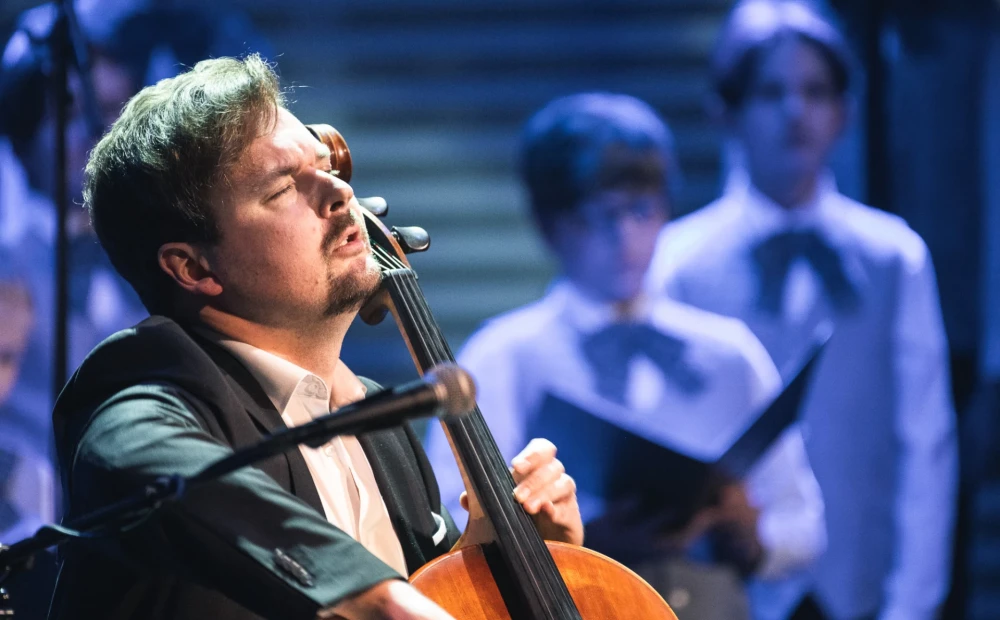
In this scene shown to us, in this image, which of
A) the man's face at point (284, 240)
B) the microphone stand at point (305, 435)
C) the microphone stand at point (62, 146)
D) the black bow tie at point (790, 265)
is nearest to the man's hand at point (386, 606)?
the microphone stand at point (305, 435)

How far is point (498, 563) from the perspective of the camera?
1626 millimetres

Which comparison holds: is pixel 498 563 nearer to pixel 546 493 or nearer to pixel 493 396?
pixel 546 493

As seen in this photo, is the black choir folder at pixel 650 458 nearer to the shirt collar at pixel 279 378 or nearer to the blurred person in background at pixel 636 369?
the blurred person in background at pixel 636 369

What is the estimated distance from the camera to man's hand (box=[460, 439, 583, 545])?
1763 millimetres

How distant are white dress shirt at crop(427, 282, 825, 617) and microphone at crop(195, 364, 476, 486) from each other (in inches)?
109

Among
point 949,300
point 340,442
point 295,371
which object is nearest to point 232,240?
point 295,371

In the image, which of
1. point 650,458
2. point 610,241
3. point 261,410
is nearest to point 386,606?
point 261,410

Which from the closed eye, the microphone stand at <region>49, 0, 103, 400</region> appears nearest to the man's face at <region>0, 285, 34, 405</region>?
the microphone stand at <region>49, 0, 103, 400</region>

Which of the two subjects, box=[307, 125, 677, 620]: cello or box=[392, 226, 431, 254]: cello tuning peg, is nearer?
box=[307, 125, 677, 620]: cello

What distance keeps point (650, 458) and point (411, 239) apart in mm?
2264

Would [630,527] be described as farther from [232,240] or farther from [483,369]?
[232,240]

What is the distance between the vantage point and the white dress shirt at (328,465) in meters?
1.72

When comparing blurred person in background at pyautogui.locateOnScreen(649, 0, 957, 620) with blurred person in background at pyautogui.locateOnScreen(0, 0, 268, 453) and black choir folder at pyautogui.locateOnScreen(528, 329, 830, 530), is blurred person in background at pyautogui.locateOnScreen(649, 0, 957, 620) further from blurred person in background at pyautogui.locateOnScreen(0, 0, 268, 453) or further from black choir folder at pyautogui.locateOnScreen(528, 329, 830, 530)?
blurred person in background at pyautogui.locateOnScreen(0, 0, 268, 453)

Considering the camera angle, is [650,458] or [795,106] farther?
[795,106]
